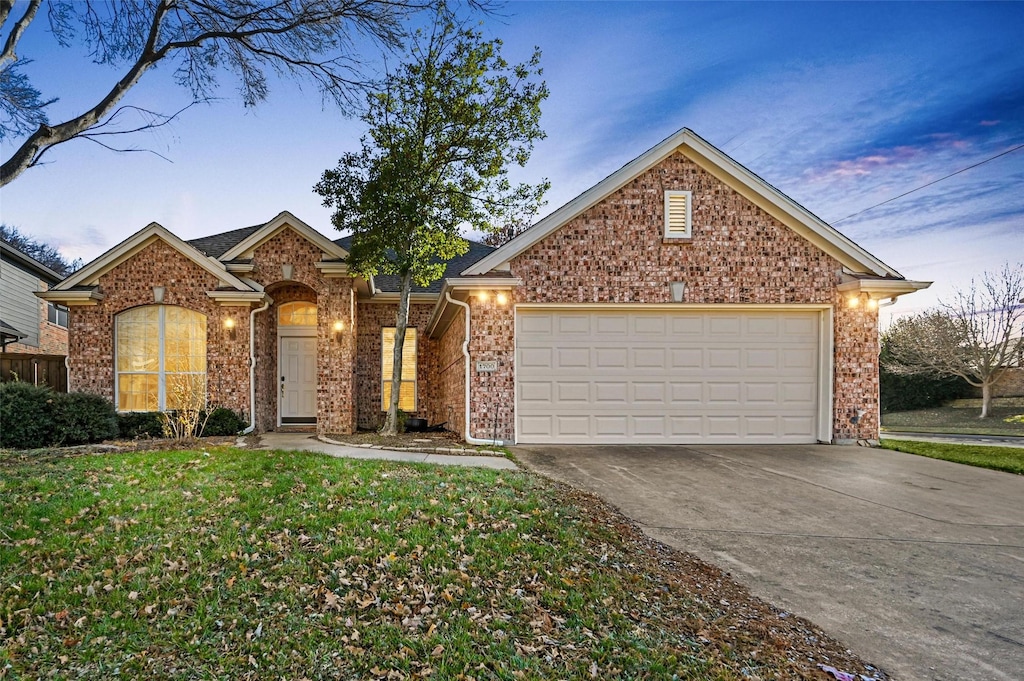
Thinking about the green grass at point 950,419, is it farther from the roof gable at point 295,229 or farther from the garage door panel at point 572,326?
the roof gable at point 295,229

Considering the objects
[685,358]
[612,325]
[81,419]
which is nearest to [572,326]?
[612,325]

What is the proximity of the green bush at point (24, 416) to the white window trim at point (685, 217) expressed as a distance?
11.8 meters

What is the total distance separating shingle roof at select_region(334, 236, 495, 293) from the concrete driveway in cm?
695

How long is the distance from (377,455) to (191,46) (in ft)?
21.7

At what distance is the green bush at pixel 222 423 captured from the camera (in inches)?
428

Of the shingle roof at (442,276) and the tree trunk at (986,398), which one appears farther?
the tree trunk at (986,398)

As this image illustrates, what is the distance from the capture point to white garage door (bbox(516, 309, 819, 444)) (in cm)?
1000

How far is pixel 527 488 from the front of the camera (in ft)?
19.8

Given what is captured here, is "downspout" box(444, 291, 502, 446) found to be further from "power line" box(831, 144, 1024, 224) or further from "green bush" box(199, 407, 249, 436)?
"power line" box(831, 144, 1024, 224)

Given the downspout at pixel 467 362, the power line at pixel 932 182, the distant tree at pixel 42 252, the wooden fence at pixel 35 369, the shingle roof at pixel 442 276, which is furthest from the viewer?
the distant tree at pixel 42 252

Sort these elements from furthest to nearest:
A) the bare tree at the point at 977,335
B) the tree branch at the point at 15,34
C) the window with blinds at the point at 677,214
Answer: the bare tree at the point at 977,335 < the window with blinds at the point at 677,214 < the tree branch at the point at 15,34

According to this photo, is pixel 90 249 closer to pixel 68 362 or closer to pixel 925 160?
pixel 68 362

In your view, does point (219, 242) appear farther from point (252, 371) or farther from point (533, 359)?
point (533, 359)

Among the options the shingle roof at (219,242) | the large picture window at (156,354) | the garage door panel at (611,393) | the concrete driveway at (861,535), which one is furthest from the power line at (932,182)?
the shingle roof at (219,242)
